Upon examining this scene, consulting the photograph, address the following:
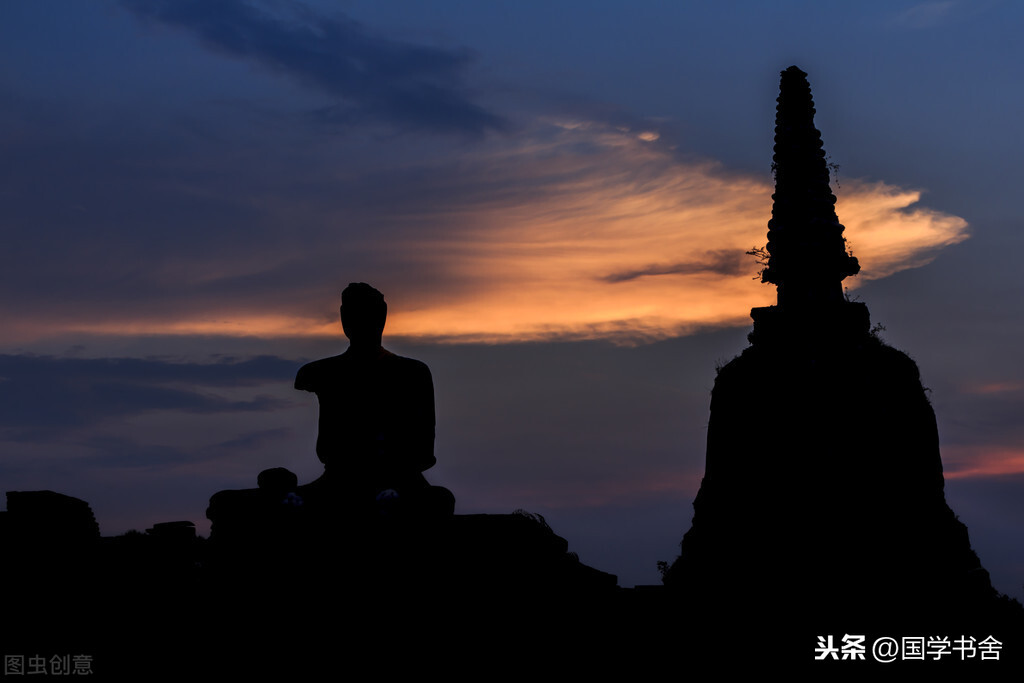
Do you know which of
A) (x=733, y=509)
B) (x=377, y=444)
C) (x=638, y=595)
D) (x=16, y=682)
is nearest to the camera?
(x=16, y=682)

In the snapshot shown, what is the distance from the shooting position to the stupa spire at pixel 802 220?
34.8 m

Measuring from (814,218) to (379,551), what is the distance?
25.8m

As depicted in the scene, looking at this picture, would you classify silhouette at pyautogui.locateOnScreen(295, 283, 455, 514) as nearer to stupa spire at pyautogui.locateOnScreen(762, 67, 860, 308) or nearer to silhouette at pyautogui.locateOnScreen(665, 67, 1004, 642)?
silhouette at pyautogui.locateOnScreen(665, 67, 1004, 642)

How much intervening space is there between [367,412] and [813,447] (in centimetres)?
2366

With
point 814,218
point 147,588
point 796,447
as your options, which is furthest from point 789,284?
point 147,588

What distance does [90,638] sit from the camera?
12938 millimetres

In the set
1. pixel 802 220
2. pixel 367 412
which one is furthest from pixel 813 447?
pixel 367 412

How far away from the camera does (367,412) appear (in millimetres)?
13844

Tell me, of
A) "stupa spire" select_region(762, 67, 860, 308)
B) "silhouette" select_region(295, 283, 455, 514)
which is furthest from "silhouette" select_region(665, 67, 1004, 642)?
"silhouette" select_region(295, 283, 455, 514)

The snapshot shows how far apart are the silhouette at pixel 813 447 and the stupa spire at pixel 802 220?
45mm

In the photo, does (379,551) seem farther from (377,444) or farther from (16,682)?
(16,682)

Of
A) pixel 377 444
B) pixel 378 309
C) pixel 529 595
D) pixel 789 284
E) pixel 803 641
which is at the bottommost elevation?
pixel 803 641

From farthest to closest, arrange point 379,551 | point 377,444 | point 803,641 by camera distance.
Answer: point 803,641 → point 377,444 → point 379,551

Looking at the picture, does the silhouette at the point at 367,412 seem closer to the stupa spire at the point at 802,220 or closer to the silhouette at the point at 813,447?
the silhouette at the point at 813,447
